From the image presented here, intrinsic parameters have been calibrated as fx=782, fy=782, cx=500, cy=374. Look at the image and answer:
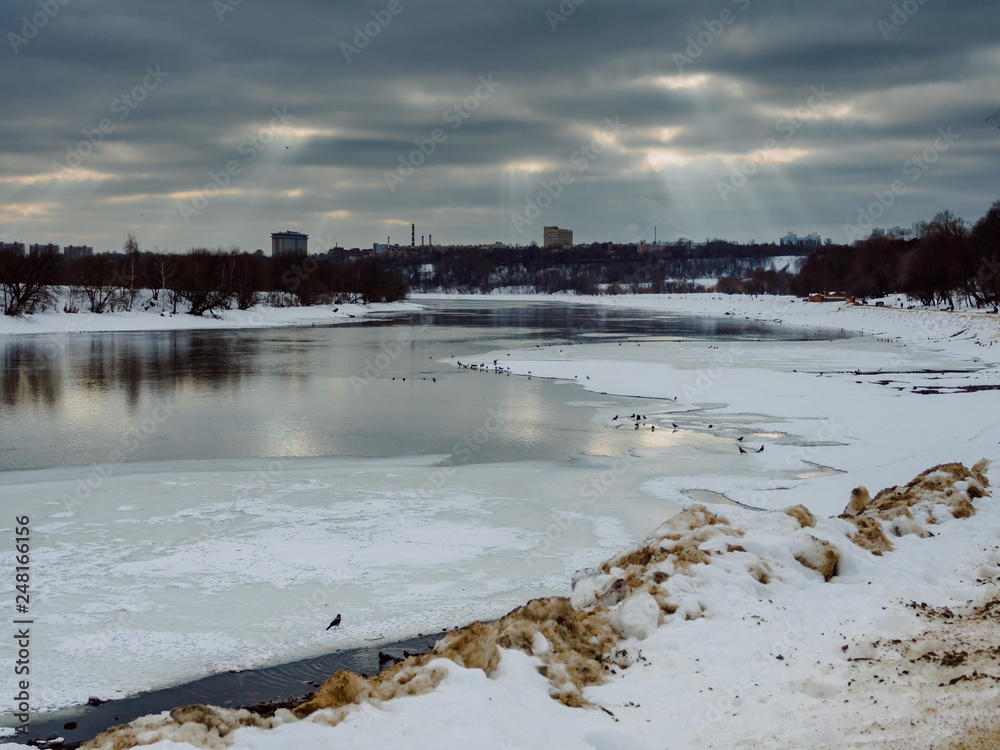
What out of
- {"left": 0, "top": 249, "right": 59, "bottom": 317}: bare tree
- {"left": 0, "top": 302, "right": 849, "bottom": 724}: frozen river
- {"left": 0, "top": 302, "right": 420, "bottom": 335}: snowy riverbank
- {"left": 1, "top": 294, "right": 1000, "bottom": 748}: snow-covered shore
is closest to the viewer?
{"left": 1, "top": 294, "right": 1000, "bottom": 748}: snow-covered shore

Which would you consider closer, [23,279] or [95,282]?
[23,279]

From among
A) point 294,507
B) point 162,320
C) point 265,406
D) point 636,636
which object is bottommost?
point 294,507

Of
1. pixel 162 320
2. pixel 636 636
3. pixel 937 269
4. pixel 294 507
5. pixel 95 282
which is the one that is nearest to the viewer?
pixel 636 636

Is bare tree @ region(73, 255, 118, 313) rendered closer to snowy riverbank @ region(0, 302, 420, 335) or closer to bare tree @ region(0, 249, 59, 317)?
snowy riverbank @ region(0, 302, 420, 335)

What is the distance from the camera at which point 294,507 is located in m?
9.92

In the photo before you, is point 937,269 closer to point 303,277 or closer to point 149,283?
point 303,277

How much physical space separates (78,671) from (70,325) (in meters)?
53.0

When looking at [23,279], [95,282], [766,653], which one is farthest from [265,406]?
[95,282]

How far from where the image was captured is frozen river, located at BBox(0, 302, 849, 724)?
21.2 feet

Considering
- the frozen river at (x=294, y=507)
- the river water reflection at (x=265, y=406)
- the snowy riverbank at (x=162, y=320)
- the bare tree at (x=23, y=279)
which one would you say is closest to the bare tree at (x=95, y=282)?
the snowy riverbank at (x=162, y=320)

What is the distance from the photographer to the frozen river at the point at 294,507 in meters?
6.45
